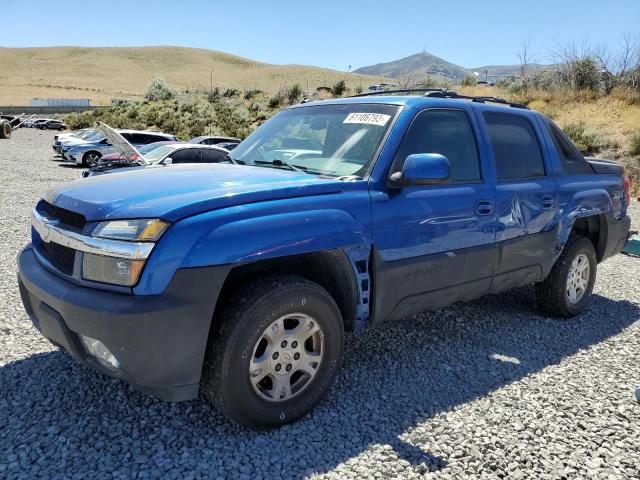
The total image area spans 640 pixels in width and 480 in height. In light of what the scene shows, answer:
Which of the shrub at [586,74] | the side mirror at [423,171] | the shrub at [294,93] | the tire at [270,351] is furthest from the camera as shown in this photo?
the shrub at [294,93]

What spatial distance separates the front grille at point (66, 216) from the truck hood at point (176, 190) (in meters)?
0.03

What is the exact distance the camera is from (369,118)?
11.9ft

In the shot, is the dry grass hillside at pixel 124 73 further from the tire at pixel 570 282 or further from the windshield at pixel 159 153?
the tire at pixel 570 282

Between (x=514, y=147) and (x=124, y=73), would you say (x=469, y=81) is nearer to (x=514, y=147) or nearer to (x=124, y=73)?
(x=514, y=147)

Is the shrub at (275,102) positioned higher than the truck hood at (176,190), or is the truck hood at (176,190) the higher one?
the shrub at (275,102)

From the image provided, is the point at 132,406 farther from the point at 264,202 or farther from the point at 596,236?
the point at 596,236

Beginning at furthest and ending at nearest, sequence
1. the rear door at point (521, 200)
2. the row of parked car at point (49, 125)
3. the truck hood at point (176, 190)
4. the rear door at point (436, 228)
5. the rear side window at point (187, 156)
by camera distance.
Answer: the row of parked car at point (49, 125) < the rear side window at point (187, 156) < the rear door at point (521, 200) < the rear door at point (436, 228) < the truck hood at point (176, 190)

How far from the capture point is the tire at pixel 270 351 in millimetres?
2676

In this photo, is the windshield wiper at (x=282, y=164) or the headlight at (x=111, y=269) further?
the windshield wiper at (x=282, y=164)

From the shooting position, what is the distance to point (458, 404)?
11.0 feet

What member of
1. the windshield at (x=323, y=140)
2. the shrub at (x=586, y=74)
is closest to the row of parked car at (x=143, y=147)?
the windshield at (x=323, y=140)

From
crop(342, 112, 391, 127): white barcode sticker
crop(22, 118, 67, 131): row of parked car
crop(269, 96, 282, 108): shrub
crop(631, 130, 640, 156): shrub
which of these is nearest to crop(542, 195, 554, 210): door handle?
crop(342, 112, 391, 127): white barcode sticker

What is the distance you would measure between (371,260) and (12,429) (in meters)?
2.18

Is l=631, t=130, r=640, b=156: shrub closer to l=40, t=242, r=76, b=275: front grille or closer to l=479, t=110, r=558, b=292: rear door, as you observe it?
l=479, t=110, r=558, b=292: rear door
